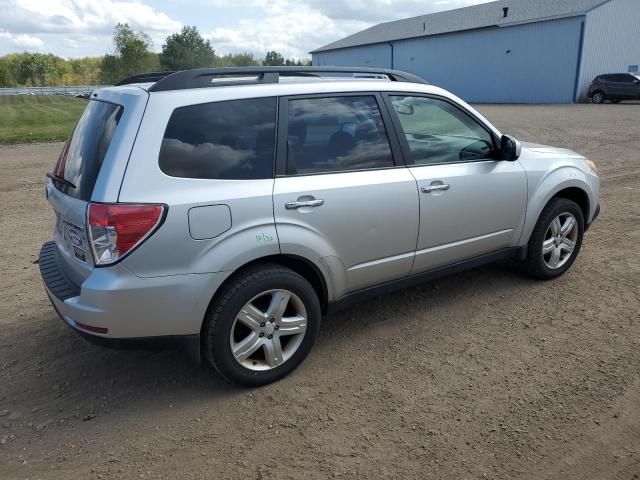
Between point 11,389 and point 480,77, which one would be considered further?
point 480,77

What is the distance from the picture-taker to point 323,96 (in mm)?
3572

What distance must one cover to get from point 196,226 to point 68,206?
825 millimetres

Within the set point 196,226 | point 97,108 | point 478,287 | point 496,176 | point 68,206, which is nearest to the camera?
point 196,226

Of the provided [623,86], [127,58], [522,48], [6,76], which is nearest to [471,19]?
[522,48]

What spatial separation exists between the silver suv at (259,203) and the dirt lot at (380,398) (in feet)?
1.21

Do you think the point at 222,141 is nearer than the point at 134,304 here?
No

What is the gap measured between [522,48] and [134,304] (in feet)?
118

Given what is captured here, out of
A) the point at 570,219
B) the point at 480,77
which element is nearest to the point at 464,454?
the point at 570,219

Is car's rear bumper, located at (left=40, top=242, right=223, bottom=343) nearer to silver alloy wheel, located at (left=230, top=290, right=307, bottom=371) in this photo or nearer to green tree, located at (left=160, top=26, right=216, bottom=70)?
silver alloy wheel, located at (left=230, top=290, right=307, bottom=371)

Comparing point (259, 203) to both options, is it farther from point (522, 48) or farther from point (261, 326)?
point (522, 48)

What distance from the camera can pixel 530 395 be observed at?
3215 millimetres

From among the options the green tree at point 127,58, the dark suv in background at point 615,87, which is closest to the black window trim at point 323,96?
the dark suv in background at point 615,87

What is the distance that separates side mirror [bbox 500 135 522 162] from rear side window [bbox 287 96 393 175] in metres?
1.08

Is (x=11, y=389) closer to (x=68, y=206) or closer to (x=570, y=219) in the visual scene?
(x=68, y=206)
